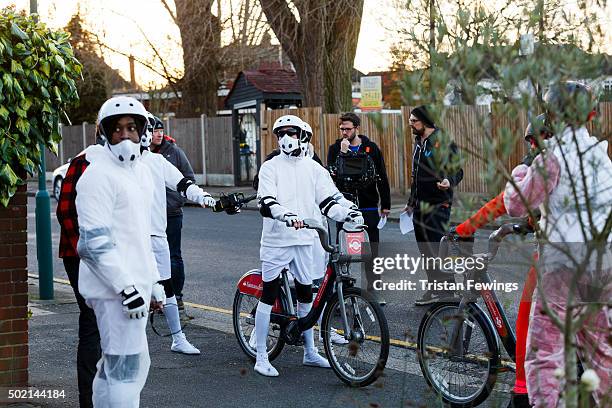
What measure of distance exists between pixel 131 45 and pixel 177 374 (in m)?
27.2

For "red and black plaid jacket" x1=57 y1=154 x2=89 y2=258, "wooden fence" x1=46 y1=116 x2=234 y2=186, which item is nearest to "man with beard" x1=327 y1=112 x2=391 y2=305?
"red and black plaid jacket" x1=57 y1=154 x2=89 y2=258

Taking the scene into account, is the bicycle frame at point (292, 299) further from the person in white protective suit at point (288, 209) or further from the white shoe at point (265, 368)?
the white shoe at point (265, 368)

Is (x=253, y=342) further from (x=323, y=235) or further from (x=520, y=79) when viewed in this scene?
(x=520, y=79)

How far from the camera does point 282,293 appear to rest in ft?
24.5

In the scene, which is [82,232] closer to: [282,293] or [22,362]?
[22,362]

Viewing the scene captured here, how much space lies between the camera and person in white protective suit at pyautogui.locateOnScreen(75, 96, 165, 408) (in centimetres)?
485

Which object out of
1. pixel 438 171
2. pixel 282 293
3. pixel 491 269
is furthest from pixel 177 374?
pixel 438 171

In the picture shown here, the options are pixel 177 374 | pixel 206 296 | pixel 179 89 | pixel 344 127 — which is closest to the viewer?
pixel 177 374

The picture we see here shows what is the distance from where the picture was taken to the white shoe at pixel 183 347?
8.05 m

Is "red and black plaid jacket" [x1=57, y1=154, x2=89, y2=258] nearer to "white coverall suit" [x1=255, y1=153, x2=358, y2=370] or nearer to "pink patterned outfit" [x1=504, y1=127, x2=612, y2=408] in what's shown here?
"white coverall suit" [x1=255, y1=153, x2=358, y2=370]

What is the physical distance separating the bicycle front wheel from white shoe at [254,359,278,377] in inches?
18.3

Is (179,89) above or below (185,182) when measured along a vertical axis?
above

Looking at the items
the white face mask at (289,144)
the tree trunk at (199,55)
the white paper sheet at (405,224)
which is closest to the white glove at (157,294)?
the white face mask at (289,144)

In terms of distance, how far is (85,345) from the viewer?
18.7 feet
